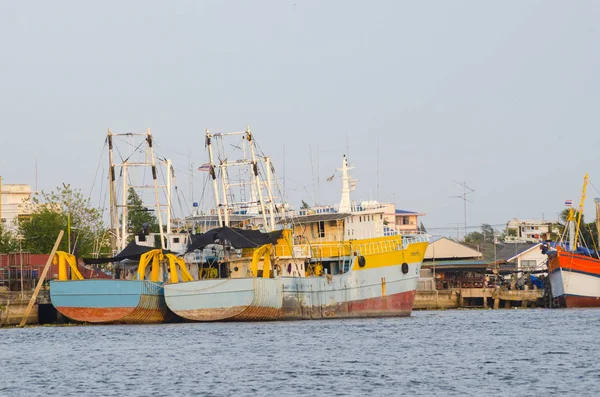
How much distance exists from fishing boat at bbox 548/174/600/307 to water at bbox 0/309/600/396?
16.6 m

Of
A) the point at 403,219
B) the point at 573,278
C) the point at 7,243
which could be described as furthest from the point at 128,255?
the point at 403,219

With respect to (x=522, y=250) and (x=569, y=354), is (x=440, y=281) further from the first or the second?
(x=569, y=354)

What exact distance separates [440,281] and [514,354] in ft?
171

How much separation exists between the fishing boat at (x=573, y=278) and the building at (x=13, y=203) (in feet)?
162

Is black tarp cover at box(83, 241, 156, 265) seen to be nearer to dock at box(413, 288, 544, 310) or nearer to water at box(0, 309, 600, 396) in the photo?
water at box(0, 309, 600, 396)

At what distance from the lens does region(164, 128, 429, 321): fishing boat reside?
6388 centimetres

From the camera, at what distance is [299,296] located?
6619cm

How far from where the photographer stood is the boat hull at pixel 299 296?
63.5 meters

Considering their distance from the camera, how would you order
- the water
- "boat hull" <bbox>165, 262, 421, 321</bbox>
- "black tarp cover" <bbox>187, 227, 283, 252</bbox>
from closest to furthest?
the water, "boat hull" <bbox>165, 262, 421, 321</bbox>, "black tarp cover" <bbox>187, 227, 283, 252</bbox>

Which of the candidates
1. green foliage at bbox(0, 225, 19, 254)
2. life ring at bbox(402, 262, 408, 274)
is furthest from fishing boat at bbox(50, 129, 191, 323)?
green foliage at bbox(0, 225, 19, 254)

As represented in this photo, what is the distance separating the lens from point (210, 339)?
54781mm

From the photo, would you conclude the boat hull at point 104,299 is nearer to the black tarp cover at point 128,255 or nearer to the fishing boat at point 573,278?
the black tarp cover at point 128,255

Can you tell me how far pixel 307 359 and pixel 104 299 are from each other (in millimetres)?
21296

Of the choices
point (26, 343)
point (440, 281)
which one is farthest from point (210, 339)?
point (440, 281)
